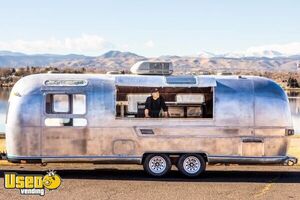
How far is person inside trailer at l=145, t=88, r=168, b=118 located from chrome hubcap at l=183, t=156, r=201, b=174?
1417mm

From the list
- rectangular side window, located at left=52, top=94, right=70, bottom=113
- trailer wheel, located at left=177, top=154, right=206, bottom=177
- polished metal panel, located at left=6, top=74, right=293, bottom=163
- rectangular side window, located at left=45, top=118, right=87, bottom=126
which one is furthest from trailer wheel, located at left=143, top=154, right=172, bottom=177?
rectangular side window, located at left=52, top=94, right=70, bottom=113

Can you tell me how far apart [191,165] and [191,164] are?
0.09 feet

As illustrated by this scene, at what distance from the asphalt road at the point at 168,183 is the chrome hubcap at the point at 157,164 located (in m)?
0.32

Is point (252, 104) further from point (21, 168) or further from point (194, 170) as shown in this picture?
point (21, 168)

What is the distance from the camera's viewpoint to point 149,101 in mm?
15500

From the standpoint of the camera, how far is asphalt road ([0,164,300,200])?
12812 mm

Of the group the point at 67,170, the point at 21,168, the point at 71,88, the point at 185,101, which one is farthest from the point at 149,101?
the point at 21,168

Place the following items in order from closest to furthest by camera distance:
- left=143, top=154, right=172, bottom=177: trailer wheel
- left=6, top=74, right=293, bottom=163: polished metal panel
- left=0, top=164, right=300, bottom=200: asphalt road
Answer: left=0, top=164, right=300, bottom=200: asphalt road → left=6, top=74, right=293, bottom=163: polished metal panel → left=143, top=154, right=172, bottom=177: trailer wheel

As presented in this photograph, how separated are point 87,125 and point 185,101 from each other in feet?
9.70

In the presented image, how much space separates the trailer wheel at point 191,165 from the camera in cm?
1520

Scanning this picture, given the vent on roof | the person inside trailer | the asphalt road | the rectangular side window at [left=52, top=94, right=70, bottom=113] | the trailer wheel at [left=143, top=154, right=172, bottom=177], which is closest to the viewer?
the asphalt road

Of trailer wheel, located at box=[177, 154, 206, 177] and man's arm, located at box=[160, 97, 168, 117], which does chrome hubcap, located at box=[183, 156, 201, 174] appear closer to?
trailer wheel, located at box=[177, 154, 206, 177]

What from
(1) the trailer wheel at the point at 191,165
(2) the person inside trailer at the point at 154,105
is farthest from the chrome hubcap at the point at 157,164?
(2) the person inside trailer at the point at 154,105

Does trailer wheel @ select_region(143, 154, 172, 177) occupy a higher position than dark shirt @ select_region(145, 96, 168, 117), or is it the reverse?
dark shirt @ select_region(145, 96, 168, 117)
